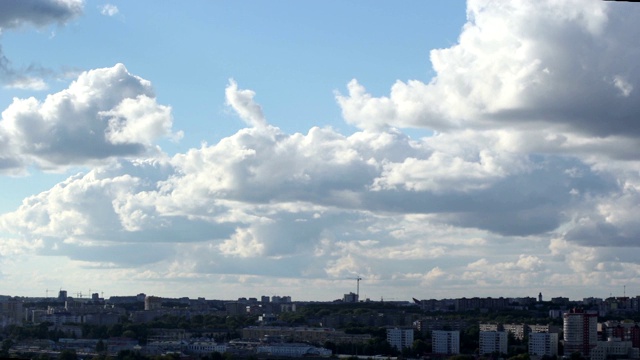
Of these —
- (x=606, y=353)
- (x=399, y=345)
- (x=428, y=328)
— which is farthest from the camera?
(x=428, y=328)

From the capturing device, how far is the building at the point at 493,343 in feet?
211

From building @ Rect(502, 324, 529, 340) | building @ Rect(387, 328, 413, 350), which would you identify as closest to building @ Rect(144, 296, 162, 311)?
building @ Rect(502, 324, 529, 340)

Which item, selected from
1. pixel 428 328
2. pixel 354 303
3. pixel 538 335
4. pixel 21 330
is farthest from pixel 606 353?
pixel 354 303

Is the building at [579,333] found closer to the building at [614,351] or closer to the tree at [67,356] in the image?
the building at [614,351]

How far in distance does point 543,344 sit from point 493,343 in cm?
255

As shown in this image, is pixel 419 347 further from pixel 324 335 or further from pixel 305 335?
pixel 305 335

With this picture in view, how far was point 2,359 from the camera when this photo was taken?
686cm

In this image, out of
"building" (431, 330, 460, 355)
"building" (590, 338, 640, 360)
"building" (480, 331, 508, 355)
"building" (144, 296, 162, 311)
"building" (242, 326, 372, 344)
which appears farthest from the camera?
"building" (144, 296, 162, 311)

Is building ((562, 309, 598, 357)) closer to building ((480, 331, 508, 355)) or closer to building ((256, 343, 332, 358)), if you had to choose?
building ((480, 331, 508, 355))

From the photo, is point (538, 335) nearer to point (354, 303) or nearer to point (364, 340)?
point (364, 340)

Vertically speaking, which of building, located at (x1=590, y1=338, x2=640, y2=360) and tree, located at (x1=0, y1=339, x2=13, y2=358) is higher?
building, located at (x1=590, y1=338, x2=640, y2=360)

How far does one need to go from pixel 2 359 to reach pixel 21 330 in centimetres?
6785

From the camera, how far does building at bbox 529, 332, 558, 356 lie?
208ft

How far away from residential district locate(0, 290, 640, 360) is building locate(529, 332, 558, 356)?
0.19ft
